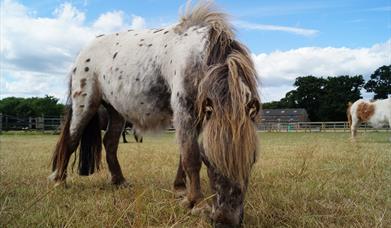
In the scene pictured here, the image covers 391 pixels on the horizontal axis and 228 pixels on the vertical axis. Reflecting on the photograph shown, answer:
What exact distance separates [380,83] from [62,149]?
8369 centimetres

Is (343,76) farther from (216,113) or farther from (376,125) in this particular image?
(216,113)

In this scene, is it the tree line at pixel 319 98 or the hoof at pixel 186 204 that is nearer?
the hoof at pixel 186 204

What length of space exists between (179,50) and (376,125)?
16041 mm

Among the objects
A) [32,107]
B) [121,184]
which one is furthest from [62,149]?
[32,107]

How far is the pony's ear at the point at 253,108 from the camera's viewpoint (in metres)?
2.88

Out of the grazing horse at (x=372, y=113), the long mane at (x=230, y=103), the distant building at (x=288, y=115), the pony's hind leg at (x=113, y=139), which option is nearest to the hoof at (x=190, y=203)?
the long mane at (x=230, y=103)

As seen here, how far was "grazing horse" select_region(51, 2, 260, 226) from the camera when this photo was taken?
2732 mm

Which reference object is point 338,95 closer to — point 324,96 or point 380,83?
point 324,96

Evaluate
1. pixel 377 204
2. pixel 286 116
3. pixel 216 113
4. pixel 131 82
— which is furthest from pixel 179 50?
pixel 286 116

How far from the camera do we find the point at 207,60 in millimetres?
3434

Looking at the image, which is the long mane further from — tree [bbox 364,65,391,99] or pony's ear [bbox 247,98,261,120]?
tree [bbox 364,65,391,99]

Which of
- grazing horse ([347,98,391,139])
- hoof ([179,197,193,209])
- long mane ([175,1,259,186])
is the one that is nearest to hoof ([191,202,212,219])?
hoof ([179,197,193,209])

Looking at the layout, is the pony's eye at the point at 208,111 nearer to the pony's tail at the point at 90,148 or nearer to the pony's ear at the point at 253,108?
the pony's ear at the point at 253,108

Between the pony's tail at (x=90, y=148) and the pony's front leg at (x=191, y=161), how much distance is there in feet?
8.10
